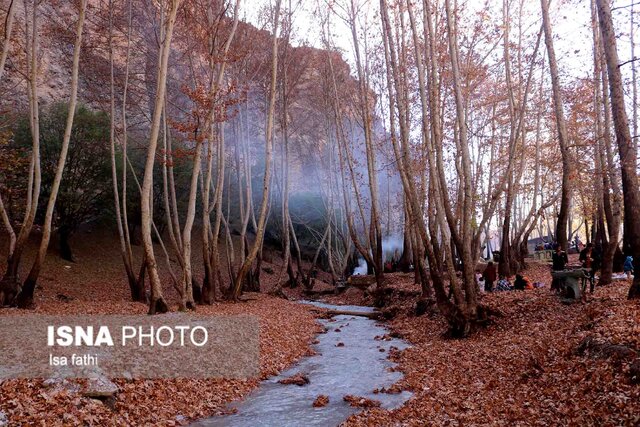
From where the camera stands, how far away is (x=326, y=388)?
8.53 meters

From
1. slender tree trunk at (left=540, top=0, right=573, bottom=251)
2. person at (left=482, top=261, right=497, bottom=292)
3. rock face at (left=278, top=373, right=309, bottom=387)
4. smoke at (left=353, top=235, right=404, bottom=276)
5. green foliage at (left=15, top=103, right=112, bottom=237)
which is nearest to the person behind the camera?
rock face at (left=278, top=373, right=309, bottom=387)

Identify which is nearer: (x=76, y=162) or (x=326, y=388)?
(x=326, y=388)

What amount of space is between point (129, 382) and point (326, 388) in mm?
3518

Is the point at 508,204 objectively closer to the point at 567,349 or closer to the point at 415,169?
the point at 415,169

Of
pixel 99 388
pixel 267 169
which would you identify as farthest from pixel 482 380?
pixel 267 169

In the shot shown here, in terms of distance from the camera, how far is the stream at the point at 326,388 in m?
6.83

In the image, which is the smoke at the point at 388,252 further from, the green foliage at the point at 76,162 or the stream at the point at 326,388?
the stream at the point at 326,388

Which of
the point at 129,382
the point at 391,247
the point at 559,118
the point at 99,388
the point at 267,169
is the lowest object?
the point at 129,382

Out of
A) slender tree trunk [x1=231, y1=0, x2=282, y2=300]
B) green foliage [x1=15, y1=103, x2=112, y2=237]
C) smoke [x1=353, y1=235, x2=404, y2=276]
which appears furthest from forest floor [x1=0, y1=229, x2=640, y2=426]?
smoke [x1=353, y1=235, x2=404, y2=276]

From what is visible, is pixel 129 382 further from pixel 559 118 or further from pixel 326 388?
pixel 559 118

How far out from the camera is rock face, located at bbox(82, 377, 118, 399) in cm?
604

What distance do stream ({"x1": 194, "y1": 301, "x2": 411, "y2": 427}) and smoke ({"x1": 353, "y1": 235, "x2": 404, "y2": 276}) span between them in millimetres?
26941

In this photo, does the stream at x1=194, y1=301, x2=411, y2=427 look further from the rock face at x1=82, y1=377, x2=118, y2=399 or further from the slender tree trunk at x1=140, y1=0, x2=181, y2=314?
the slender tree trunk at x1=140, y1=0, x2=181, y2=314

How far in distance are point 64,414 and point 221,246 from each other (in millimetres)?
29928
